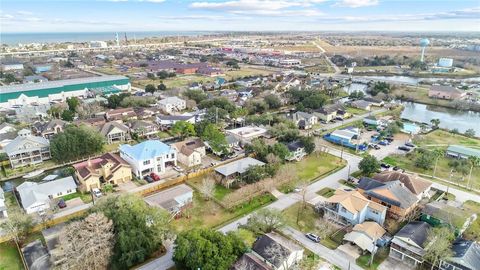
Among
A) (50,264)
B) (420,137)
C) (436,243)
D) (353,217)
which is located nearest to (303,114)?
(420,137)

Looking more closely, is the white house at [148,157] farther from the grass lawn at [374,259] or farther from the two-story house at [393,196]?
the grass lawn at [374,259]

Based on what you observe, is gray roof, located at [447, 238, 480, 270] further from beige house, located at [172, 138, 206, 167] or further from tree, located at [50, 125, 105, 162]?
tree, located at [50, 125, 105, 162]

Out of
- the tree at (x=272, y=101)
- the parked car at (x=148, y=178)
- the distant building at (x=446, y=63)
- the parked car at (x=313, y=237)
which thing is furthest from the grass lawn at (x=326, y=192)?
the distant building at (x=446, y=63)

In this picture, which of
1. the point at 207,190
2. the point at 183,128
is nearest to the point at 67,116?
the point at 183,128

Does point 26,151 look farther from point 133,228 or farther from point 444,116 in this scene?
point 444,116

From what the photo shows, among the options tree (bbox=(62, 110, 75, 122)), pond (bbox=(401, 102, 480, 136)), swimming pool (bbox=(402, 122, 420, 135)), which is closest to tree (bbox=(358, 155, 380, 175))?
swimming pool (bbox=(402, 122, 420, 135))
